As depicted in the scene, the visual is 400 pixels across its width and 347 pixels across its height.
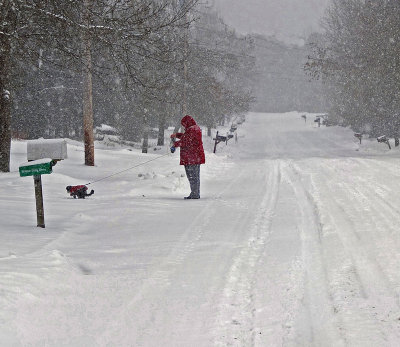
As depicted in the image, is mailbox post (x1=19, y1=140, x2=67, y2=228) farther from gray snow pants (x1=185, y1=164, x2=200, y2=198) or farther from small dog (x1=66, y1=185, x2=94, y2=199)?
gray snow pants (x1=185, y1=164, x2=200, y2=198)

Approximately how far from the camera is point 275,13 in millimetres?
175250

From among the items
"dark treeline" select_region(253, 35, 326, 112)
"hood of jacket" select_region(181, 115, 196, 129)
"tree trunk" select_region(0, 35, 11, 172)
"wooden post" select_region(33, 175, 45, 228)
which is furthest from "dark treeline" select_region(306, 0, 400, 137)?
"dark treeline" select_region(253, 35, 326, 112)

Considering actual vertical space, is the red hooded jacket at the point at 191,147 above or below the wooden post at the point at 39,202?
above

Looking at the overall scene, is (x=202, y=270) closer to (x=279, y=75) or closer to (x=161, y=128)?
(x=161, y=128)

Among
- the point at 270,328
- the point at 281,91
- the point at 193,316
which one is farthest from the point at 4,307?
the point at 281,91

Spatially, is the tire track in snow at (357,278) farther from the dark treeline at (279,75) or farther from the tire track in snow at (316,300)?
the dark treeline at (279,75)

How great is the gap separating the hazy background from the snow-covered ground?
511ft

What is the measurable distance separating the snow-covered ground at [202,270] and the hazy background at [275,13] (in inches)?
6132

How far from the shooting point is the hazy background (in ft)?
533

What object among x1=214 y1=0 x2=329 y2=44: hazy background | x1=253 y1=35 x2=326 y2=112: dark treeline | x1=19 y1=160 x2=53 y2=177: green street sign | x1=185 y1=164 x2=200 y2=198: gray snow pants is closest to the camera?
x1=19 y1=160 x2=53 y2=177: green street sign

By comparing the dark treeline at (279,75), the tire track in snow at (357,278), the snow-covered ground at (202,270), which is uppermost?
the dark treeline at (279,75)

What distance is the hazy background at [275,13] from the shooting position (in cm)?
16250

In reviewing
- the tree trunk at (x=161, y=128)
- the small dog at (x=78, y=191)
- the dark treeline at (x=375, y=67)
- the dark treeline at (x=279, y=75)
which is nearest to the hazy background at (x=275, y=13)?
the dark treeline at (x=279, y=75)

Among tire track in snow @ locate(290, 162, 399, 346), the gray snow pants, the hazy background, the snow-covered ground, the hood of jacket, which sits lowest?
the snow-covered ground
